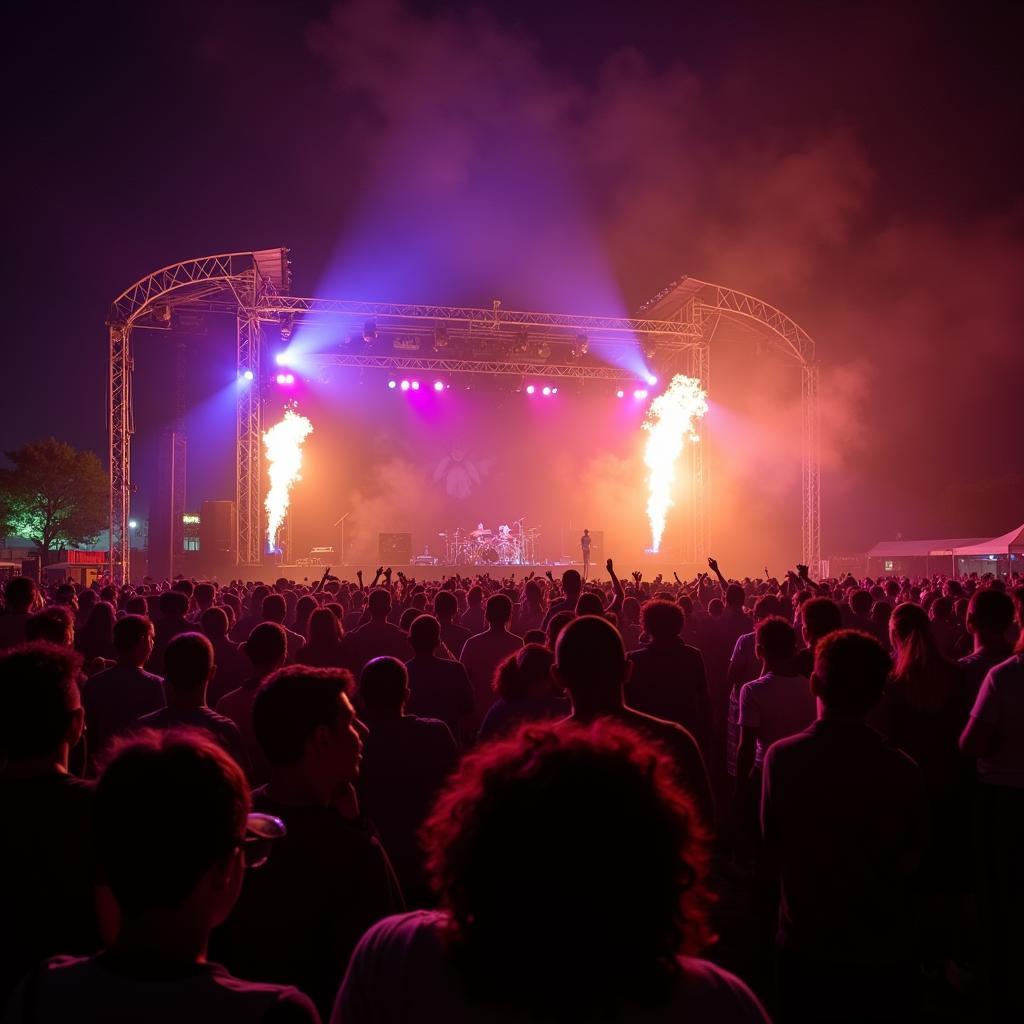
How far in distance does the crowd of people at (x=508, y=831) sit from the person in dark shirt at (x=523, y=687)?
0.02 meters

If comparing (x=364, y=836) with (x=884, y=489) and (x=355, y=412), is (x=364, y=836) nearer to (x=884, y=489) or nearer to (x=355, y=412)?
(x=355, y=412)

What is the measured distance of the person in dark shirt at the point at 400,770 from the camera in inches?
131

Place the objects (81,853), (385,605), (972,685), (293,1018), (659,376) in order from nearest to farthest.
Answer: (293,1018)
(81,853)
(972,685)
(385,605)
(659,376)

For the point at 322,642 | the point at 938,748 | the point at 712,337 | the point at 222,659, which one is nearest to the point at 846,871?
the point at 938,748

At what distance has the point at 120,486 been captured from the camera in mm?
23641

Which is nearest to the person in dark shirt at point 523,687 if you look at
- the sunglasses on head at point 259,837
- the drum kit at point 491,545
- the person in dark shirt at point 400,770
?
the person in dark shirt at point 400,770

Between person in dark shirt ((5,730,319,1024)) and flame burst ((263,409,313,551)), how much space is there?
2528 centimetres

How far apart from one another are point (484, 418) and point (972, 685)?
29997mm

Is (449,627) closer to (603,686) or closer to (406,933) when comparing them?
(603,686)

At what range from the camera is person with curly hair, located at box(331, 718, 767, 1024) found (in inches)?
44.6

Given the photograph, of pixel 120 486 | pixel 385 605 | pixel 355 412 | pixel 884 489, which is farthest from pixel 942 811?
pixel 884 489

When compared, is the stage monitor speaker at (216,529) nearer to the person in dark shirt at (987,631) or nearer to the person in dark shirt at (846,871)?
the person in dark shirt at (987,631)

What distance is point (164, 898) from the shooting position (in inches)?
53.2

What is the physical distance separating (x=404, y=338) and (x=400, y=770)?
25.8 m
